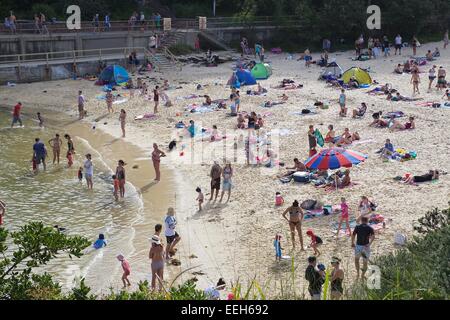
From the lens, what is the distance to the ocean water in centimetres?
1385

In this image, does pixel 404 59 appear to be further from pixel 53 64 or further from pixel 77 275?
pixel 77 275

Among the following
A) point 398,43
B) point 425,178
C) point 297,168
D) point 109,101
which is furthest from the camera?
point 398,43

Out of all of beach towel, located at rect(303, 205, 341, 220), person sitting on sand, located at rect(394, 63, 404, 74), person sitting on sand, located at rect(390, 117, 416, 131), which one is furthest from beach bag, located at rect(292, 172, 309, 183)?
person sitting on sand, located at rect(394, 63, 404, 74)

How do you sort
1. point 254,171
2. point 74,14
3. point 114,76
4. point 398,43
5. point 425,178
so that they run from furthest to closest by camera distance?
point 74,14, point 398,43, point 114,76, point 254,171, point 425,178

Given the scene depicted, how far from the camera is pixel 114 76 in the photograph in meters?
34.2

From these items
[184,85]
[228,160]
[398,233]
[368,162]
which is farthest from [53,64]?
[398,233]

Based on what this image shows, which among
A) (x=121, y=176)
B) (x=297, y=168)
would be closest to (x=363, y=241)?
(x=297, y=168)

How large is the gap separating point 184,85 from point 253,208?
59.0 feet

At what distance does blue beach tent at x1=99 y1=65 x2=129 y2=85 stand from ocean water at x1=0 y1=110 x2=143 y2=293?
33.9 ft

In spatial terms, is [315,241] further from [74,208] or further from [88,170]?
[88,170]

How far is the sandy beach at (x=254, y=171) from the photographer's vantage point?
540 inches

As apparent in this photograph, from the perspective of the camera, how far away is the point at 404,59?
37000 millimetres

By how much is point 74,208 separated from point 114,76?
1729 cm

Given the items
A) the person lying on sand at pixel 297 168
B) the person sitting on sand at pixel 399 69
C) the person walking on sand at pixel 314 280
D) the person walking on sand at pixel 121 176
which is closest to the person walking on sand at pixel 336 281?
the person walking on sand at pixel 314 280
